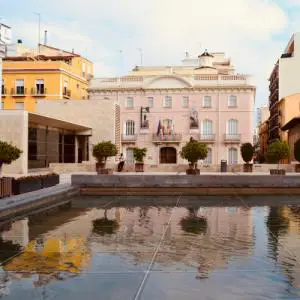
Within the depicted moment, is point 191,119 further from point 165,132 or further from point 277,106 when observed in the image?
point 277,106

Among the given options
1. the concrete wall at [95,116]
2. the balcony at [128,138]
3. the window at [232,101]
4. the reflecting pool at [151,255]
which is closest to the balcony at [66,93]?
the balcony at [128,138]

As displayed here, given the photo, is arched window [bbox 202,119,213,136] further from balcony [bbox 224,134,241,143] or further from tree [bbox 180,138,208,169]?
tree [bbox 180,138,208,169]

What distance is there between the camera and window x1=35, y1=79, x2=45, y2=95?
5367 cm

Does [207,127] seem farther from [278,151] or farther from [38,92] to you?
[38,92]

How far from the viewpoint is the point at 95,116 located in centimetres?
4528

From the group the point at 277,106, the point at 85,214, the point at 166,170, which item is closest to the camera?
the point at 85,214

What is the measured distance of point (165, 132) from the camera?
178 ft

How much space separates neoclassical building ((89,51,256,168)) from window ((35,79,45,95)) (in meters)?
5.00

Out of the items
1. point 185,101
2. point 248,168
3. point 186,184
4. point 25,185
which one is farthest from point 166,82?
point 25,185

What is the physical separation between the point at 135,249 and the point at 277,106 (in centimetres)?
6312

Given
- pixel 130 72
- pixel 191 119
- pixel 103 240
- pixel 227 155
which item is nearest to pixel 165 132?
pixel 191 119

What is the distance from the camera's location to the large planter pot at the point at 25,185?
1611cm

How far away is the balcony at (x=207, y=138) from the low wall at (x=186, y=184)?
31.9 metres

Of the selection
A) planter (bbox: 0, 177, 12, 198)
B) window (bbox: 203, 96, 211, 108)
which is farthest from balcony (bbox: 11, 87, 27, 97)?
planter (bbox: 0, 177, 12, 198)
